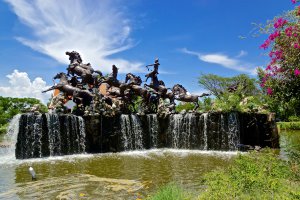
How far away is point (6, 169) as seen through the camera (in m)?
12.9

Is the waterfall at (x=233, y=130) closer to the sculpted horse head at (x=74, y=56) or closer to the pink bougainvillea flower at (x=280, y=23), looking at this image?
the sculpted horse head at (x=74, y=56)

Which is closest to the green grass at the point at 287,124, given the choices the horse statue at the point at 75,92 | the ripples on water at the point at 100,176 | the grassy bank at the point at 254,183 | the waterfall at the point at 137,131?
the ripples on water at the point at 100,176

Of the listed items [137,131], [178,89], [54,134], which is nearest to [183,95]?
[178,89]

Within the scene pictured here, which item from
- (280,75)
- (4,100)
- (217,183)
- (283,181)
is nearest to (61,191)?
(217,183)

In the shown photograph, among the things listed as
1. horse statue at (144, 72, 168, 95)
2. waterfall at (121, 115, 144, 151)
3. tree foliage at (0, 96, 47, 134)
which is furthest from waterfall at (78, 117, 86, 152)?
tree foliage at (0, 96, 47, 134)

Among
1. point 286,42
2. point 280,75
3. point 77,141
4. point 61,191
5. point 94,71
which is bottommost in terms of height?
point 61,191

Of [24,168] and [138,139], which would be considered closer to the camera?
[24,168]

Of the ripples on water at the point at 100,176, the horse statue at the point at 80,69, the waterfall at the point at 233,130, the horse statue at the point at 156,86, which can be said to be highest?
the horse statue at the point at 80,69

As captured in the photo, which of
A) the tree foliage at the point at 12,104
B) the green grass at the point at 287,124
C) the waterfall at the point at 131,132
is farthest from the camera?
the tree foliage at the point at 12,104

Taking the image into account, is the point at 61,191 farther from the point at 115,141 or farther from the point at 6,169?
the point at 115,141

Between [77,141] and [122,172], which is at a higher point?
[77,141]

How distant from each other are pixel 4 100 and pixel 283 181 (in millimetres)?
48136

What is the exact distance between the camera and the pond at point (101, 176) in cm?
869

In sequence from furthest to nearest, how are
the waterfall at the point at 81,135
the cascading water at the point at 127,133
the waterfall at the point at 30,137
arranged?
the waterfall at the point at 81,135 → the cascading water at the point at 127,133 → the waterfall at the point at 30,137
